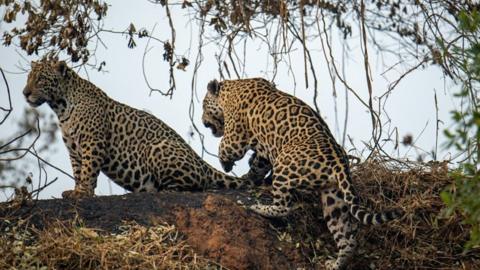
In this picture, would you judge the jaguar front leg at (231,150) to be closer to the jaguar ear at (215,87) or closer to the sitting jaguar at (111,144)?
the sitting jaguar at (111,144)

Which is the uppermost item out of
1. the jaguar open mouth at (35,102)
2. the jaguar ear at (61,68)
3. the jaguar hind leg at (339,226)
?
the jaguar ear at (61,68)

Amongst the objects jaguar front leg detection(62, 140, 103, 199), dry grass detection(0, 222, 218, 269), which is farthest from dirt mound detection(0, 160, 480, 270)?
jaguar front leg detection(62, 140, 103, 199)

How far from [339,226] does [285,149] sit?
45.6 inches

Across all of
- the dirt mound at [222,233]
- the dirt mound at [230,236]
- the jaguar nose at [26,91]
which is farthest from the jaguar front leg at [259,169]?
the jaguar nose at [26,91]

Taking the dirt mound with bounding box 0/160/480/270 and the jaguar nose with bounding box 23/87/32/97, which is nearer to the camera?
the dirt mound with bounding box 0/160/480/270

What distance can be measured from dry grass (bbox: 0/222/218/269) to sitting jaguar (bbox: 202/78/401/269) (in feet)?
3.65

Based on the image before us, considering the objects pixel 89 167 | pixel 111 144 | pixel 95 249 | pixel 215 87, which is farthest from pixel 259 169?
pixel 95 249

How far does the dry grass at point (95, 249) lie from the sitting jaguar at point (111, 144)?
2.06 metres

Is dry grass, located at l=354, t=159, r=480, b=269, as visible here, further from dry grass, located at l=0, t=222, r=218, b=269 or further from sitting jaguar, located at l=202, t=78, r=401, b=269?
dry grass, located at l=0, t=222, r=218, b=269

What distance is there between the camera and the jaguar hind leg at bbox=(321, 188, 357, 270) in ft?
29.4

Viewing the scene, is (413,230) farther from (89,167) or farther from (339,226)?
(89,167)

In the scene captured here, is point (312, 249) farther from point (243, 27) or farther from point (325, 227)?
point (243, 27)

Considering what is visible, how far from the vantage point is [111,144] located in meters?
11.3

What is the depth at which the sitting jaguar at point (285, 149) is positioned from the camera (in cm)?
905
